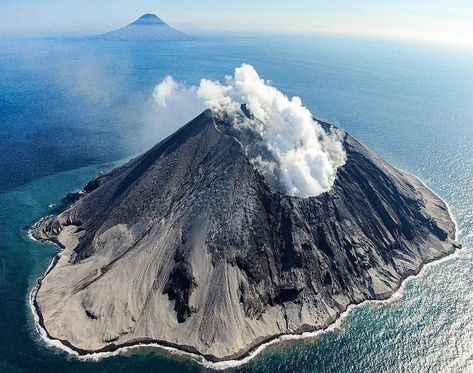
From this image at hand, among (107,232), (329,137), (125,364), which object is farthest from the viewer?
(329,137)

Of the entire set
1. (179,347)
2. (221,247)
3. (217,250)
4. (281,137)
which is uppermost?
(281,137)

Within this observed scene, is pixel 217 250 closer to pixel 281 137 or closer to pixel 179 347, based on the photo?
pixel 179 347

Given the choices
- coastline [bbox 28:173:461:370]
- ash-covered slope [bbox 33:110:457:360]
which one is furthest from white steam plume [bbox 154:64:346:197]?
coastline [bbox 28:173:461:370]

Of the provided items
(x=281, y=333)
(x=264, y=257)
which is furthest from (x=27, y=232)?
(x=281, y=333)

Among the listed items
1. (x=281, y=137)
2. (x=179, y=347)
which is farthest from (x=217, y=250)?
(x=281, y=137)

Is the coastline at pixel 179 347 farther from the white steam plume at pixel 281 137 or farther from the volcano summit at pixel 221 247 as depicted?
the white steam plume at pixel 281 137

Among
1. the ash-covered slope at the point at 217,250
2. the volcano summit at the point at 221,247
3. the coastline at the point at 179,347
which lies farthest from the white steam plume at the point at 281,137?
the coastline at the point at 179,347

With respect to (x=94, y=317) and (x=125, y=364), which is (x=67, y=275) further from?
(x=125, y=364)
